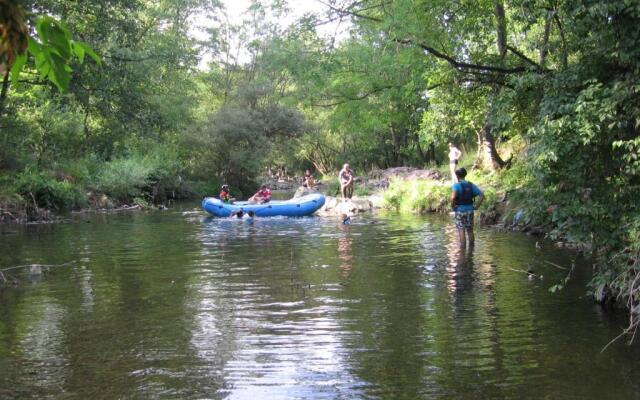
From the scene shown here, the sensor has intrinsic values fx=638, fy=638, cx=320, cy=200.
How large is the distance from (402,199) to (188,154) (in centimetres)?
1908

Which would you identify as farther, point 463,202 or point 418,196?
point 418,196

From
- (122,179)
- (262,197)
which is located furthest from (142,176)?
(262,197)

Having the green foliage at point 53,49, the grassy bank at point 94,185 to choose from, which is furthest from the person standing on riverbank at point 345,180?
the green foliage at point 53,49

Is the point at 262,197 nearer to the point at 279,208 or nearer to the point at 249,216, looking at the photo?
the point at 279,208

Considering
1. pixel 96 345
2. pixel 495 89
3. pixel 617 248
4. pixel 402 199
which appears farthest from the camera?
pixel 402 199

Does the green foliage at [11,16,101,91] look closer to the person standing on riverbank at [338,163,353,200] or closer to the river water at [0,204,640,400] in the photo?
the river water at [0,204,640,400]

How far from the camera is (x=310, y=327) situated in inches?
275

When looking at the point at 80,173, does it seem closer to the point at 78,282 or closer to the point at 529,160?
the point at 78,282

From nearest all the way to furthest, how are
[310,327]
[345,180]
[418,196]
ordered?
1. [310,327]
2. [418,196]
3. [345,180]

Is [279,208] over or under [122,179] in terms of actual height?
under

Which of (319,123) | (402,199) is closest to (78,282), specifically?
(402,199)

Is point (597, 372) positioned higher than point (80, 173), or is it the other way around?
point (80, 173)

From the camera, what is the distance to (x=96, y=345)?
6.46 meters

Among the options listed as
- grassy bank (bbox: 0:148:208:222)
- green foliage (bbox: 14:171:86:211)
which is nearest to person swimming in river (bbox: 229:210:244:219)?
grassy bank (bbox: 0:148:208:222)
